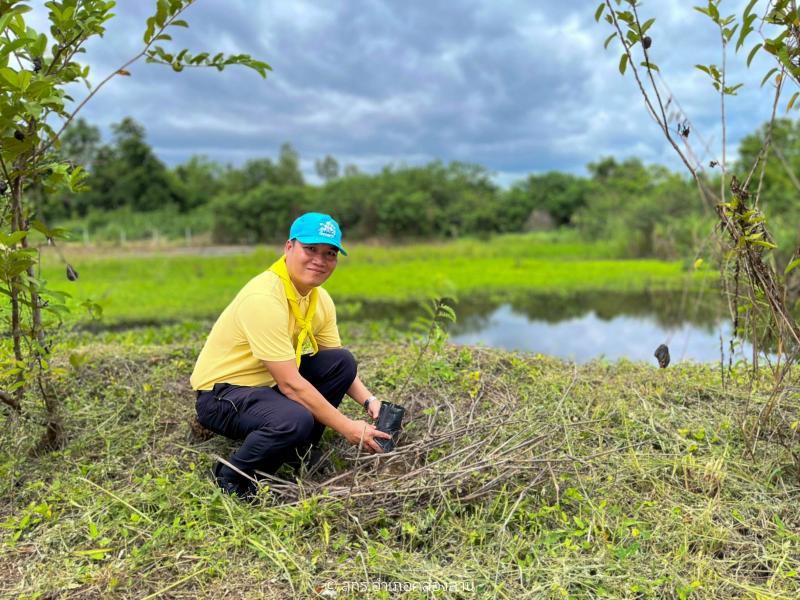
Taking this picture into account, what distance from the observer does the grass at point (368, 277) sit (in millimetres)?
10672

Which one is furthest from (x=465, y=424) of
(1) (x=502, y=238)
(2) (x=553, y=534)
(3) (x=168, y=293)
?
(1) (x=502, y=238)

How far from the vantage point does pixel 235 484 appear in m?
2.28

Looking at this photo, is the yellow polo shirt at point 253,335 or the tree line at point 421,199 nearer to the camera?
the yellow polo shirt at point 253,335

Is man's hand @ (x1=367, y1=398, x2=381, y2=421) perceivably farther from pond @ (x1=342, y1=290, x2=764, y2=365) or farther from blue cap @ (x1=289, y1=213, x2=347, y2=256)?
pond @ (x1=342, y1=290, x2=764, y2=365)

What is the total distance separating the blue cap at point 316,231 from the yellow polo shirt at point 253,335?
0.21m

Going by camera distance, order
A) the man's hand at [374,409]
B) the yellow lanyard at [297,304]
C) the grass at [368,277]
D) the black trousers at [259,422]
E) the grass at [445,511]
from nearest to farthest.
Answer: the grass at [445,511] < the black trousers at [259,422] < the yellow lanyard at [297,304] < the man's hand at [374,409] < the grass at [368,277]

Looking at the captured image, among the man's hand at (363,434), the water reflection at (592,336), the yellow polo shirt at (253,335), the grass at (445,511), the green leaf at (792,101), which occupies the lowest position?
the water reflection at (592,336)

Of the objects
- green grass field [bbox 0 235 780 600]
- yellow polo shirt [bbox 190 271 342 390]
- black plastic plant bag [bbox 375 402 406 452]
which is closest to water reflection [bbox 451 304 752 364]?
green grass field [bbox 0 235 780 600]

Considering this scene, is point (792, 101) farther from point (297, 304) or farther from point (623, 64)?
point (297, 304)

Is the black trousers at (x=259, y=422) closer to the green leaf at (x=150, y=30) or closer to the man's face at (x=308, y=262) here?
the man's face at (x=308, y=262)

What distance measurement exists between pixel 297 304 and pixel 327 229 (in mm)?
343

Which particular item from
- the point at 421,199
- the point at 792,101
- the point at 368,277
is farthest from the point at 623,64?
the point at 421,199

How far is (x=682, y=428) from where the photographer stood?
2729mm

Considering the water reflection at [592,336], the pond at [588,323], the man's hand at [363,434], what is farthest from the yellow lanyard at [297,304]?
the water reflection at [592,336]
